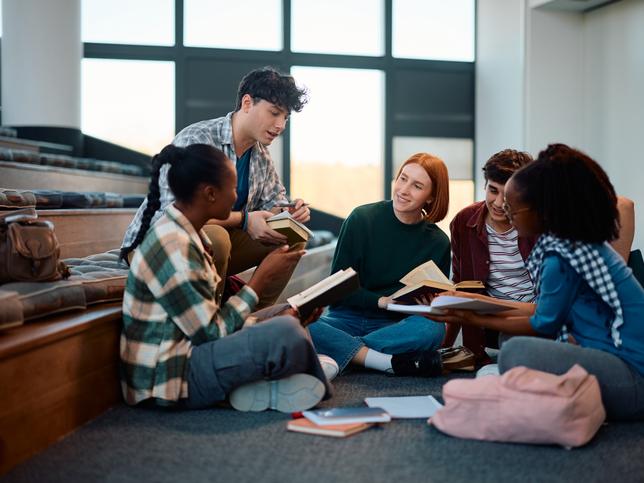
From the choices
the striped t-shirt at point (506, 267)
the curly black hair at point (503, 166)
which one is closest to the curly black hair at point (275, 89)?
the curly black hair at point (503, 166)

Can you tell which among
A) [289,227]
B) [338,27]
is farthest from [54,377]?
[338,27]

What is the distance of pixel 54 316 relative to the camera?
205cm

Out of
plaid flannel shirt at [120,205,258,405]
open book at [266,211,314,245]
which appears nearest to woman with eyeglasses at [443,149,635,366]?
open book at [266,211,314,245]

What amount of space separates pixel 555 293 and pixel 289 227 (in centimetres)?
95

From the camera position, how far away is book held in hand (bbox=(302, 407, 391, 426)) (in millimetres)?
1984

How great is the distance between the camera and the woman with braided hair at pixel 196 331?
2.04 meters

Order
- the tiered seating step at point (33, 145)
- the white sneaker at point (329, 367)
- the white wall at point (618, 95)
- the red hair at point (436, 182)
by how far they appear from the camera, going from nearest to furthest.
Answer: the white sneaker at point (329, 367) → the red hair at point (436, 182) → the tiered seating step at point (33, 145) → the white wall at point (618, 95)

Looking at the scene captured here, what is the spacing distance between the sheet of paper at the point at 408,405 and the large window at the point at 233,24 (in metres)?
4.67

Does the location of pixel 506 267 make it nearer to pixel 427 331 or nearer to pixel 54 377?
pixel 427 331

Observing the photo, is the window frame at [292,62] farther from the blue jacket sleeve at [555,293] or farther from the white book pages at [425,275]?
the blue jacket sleeve at [555,293]

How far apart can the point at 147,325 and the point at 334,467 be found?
676 mm

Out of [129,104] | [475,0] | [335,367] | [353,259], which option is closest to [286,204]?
[353,259]

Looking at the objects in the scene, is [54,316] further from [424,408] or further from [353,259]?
[353,259]

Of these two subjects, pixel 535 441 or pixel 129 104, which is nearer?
pixel 535 441
